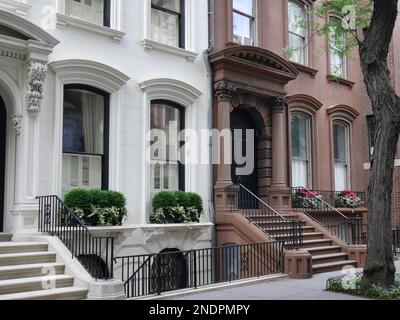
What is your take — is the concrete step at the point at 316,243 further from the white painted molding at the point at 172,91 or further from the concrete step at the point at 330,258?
the white painted molding at the point at 172,91

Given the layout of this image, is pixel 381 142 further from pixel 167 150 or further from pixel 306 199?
pixel 306 199

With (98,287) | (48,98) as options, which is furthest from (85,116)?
(98,287)

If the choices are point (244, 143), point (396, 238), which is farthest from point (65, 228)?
point (396, 238)

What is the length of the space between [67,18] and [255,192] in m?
7.90

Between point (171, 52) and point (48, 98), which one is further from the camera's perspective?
point (171, 52)

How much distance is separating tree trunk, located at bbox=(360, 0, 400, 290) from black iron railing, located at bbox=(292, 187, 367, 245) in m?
6.31

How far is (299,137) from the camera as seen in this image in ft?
59.0

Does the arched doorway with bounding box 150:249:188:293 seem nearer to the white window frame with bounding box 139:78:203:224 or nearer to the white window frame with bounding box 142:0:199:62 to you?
the white window frame with bounding box 139:78:203:224

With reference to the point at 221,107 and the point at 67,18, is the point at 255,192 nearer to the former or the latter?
the point at 221,107

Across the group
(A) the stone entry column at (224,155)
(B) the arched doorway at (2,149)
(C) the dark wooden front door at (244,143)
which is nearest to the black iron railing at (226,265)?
(A) the stone entry column at (224,155)

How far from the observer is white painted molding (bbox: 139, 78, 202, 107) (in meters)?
13.0

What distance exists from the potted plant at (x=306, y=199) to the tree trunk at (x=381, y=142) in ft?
21.9

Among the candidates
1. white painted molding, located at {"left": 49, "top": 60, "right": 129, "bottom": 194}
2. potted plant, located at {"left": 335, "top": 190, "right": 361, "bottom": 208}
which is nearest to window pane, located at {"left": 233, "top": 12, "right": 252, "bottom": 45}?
white painted molding, located at {"left": 49, "top": 60, "right": 129, "bottom": 194}

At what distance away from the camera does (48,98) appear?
11.1 m
